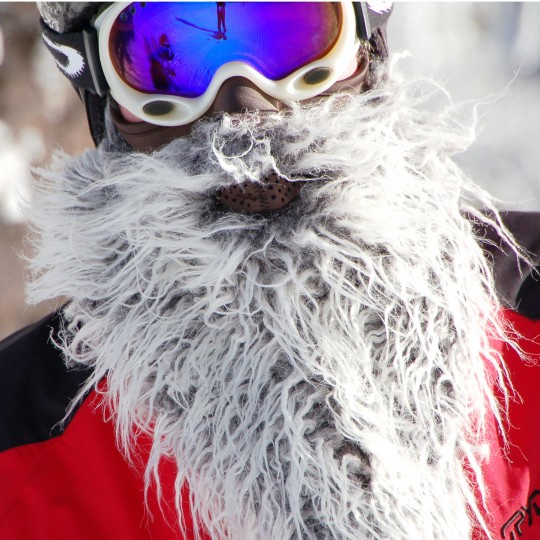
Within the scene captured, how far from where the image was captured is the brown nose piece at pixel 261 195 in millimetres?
1093

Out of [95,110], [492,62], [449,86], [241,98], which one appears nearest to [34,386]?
[95,110]

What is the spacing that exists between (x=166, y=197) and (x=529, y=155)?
16.8 feet

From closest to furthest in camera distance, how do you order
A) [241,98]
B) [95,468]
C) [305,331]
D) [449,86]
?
[305,331] < [241,98] < [95,468] < [449,86]

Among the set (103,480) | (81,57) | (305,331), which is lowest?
(103,480)

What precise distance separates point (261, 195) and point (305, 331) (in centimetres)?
21

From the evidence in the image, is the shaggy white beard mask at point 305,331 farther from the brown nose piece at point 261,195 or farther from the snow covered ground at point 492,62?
the snow covered ground at point 492,62

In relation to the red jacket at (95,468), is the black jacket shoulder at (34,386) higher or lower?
higher

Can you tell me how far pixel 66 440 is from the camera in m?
1.30

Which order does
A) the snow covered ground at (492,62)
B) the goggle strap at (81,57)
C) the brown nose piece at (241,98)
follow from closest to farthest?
the brown nose piece at (241,98) → the goggle strap at (81,57) → the snow covered ground at (492,62)

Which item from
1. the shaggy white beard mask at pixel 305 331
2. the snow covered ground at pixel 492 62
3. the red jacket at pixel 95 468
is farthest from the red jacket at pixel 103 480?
the snow covered ground at pixel 492 62

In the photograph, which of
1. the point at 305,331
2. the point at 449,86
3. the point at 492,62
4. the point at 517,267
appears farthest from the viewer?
the point at 492,62

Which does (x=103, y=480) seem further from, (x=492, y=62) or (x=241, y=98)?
(x=492, y=62)

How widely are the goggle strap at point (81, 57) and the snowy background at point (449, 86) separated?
168cm

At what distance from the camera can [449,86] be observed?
345cm
